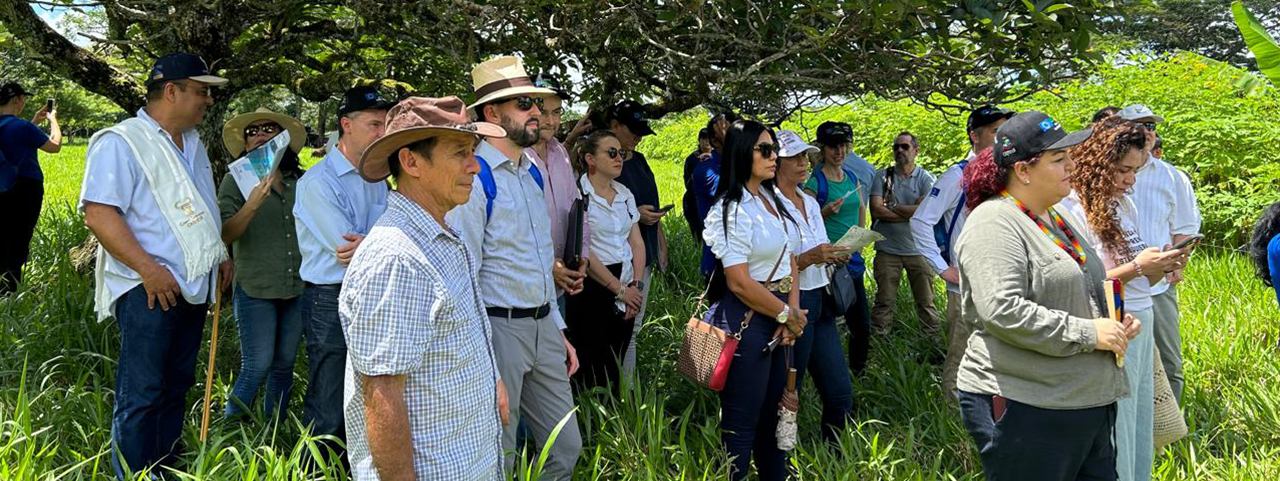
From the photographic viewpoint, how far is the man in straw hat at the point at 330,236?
3.27 meters

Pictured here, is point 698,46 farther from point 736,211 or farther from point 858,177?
point 858,177

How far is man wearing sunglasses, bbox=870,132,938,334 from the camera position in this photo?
591 centimetres

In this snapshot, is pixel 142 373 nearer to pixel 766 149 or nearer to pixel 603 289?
pixel 603 289

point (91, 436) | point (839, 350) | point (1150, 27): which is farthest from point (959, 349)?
point (1150, 27)

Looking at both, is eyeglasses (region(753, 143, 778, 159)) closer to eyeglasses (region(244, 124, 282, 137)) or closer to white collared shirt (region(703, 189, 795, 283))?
white collared shirt (region(703, 189, 795, 283))

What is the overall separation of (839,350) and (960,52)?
166 centimetres

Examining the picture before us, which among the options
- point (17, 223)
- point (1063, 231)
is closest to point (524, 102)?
point (1063, 231)

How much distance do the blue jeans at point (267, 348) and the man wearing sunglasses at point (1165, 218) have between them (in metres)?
3.81

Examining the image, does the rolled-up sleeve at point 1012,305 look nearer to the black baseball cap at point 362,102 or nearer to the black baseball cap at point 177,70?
the black baseball cap at point 362,102

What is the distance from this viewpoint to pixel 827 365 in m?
3.86

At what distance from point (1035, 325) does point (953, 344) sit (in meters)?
1.94

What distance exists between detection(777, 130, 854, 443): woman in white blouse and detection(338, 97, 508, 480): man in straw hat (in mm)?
1809

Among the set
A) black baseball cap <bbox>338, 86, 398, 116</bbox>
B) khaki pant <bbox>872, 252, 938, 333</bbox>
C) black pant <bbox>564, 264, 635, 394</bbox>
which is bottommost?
khaki pant <bbox>872, 252, 938, 333</bbox>

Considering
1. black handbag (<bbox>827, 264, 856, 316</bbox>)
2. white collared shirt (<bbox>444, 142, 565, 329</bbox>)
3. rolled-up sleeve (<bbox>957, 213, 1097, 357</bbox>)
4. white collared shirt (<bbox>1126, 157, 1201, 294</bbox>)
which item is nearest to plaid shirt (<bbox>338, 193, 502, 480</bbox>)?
white collared shirt (<bbox>444, 142, 565, 329</bbox>)
